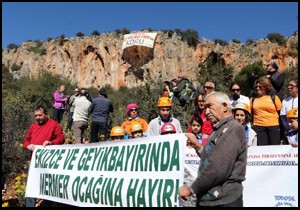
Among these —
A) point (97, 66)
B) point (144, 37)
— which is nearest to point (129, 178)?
point (144, 37)

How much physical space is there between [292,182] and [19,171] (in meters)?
7.67

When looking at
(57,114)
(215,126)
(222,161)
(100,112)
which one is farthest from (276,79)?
(57,114)

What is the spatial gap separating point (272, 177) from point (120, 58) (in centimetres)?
5593

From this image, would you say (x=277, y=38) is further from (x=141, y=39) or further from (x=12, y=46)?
(x=12, y=46)

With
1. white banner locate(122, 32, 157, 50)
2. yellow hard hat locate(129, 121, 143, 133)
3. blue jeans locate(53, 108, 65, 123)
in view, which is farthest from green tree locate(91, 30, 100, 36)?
yellow hard hat locate(129, 121, 143, 133)

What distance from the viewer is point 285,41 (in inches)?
2076

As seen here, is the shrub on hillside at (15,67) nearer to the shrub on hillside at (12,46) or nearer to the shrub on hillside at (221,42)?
the shrub on hillside at (12,46)

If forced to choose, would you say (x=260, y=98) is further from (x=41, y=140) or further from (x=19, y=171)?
(x=19, y=171)

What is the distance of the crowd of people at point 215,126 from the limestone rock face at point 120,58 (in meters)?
34.4

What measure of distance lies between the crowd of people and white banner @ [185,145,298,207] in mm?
261

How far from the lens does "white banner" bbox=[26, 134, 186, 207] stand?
4492 millimetres

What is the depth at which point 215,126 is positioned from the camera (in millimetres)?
3439

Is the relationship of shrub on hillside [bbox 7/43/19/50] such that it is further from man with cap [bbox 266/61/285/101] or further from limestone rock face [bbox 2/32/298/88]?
man with cap [bbox 266/61/285/101]

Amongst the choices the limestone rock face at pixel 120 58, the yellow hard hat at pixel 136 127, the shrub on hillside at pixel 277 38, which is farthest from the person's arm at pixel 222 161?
the shrub on hillside at pixel 277 38
